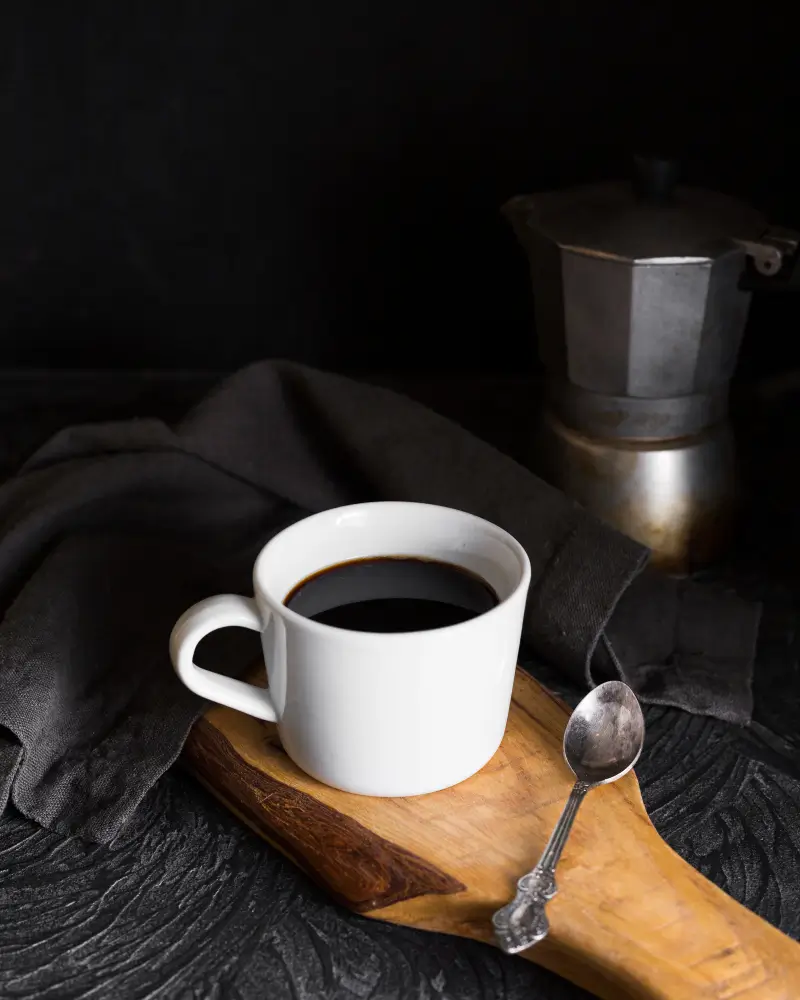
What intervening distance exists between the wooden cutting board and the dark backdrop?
48 centimetres

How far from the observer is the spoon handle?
1.50 feet

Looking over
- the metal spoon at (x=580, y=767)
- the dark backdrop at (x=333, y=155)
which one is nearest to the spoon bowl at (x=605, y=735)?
the metal spoon at (x=580, y=767)

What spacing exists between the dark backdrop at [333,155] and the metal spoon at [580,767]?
486mm

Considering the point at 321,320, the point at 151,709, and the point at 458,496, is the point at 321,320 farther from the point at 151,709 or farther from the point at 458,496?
the point at 151,709

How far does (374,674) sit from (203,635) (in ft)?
0.28

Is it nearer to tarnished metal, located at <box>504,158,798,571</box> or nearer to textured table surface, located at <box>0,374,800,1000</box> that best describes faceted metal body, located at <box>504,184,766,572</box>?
tarnished metal, located at <box>504,158,798,571</box>

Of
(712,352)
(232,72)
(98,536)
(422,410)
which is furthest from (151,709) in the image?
(232,72)

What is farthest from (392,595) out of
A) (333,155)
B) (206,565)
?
(333,155)

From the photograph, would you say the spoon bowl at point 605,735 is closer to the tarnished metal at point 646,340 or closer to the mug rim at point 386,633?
the mug rim at point 386,633

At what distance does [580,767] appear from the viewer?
1.75 ft

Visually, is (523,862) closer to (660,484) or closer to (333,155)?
(660,484)

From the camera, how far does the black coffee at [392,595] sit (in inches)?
21.1

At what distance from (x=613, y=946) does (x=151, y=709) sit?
26 cm

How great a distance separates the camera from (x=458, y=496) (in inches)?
27.3
